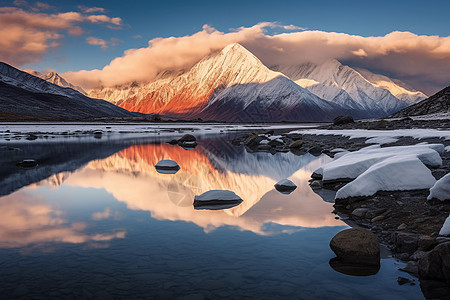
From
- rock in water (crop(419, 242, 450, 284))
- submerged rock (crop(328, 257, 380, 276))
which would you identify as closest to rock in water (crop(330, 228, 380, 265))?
submerged rock (crop(328, 257, 380, 276))

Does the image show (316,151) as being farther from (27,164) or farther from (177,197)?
(27,164)

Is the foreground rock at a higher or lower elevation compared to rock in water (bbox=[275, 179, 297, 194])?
higher

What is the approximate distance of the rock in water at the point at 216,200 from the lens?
40.8ft

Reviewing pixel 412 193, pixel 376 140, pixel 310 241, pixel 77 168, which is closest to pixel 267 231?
pixel 310 241

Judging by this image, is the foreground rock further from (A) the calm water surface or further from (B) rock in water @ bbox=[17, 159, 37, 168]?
(A) the calm water surface

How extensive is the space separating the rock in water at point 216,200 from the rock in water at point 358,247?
5.23 metres

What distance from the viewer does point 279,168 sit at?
2273 centimetres

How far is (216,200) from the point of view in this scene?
1270 centimetres

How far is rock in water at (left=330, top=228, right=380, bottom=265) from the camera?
7.36 m

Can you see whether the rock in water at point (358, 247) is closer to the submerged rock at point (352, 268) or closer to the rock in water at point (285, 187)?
the submerged rock at point (352, 268)

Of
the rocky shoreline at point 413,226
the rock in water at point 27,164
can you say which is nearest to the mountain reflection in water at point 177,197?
the rock in water at point 27,164

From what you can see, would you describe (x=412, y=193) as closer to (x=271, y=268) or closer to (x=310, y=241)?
(x=310, y=241)

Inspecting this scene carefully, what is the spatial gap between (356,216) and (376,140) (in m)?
17.6

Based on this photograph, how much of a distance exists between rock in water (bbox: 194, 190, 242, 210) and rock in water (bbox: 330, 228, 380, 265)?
17.2ft
